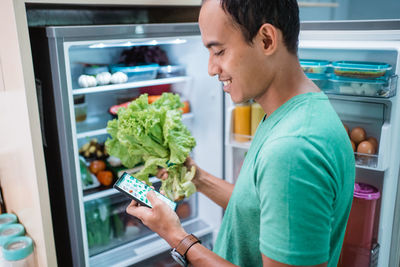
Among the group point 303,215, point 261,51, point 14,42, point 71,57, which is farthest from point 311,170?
Answer: point 71,57

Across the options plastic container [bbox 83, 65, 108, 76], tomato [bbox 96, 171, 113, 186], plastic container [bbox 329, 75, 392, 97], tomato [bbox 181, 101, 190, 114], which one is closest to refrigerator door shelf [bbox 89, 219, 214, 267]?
tomato [bbox 96, 171, 113, 186]

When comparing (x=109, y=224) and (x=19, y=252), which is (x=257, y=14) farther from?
(x=109, y=224)

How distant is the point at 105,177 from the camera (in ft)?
5.83

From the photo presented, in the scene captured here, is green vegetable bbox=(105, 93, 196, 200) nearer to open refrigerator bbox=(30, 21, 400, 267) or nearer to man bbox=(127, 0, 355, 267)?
open refrigerator bbox=(30, 21, 400, 267)

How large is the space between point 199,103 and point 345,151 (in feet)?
3.87

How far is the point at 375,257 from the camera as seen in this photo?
1.35 m

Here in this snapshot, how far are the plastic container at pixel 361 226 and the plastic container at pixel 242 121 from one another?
1.59ft

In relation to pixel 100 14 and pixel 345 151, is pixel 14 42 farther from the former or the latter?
pixel 345 151

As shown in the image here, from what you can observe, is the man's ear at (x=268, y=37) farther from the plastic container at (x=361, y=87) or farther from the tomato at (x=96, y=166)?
the tomato at (x=96, y=166)

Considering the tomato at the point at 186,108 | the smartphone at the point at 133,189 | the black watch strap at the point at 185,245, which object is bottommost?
the black watch strap at the point at 185,245

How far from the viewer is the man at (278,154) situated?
0.71 m

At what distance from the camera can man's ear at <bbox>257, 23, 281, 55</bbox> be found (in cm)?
79

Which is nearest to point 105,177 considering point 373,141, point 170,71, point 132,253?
point 132,253

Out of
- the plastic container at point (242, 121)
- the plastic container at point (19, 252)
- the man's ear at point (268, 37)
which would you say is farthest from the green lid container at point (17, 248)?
the man's ear at point (268, 37)
